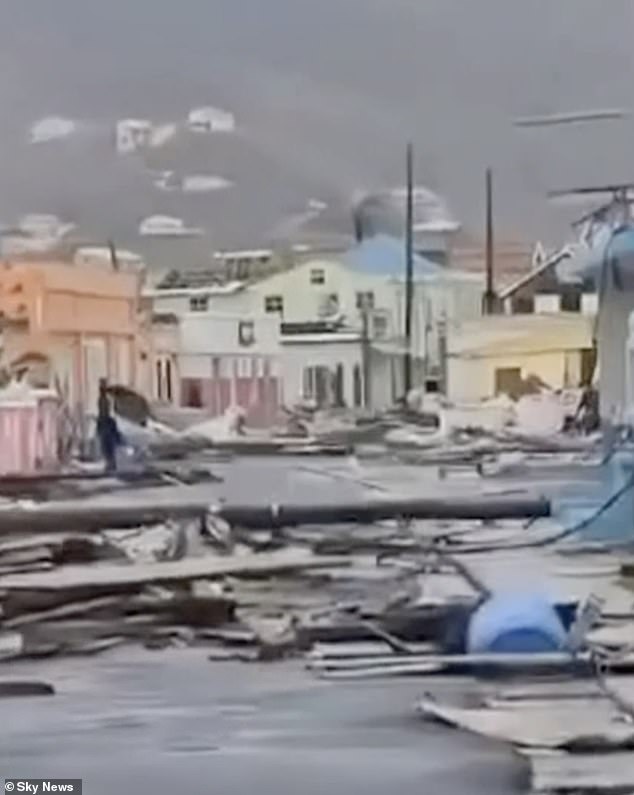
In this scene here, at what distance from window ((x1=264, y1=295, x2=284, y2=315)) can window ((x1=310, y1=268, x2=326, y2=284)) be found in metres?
0.04

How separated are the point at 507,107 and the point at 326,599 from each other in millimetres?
580

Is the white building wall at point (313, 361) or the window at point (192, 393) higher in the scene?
the white building wall at point (313, 361)

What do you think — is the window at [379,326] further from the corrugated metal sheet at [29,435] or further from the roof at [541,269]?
the corrugated metal sheet at [29,435]

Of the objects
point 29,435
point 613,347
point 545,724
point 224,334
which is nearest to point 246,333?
point 224,334

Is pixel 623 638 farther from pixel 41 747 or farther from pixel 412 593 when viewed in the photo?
pixel 41 747

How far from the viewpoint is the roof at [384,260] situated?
72.6 inches

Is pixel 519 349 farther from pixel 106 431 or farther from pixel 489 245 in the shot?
pixel 106 431

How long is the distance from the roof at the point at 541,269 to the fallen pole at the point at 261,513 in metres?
0.23

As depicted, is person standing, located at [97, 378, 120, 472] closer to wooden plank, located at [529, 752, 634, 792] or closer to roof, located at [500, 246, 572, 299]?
roof, located at [500, 246, 572, 299]

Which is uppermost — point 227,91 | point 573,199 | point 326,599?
point 227,91

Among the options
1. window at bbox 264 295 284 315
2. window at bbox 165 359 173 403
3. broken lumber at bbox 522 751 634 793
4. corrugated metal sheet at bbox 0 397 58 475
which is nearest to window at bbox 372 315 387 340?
window at bbox 264 295 284 315

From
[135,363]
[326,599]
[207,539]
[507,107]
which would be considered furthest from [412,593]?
[507,107]

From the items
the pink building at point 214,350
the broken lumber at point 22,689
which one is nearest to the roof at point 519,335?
the pink building at point 214,350

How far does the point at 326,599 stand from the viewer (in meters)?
1.84
